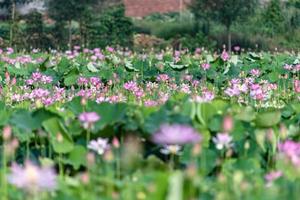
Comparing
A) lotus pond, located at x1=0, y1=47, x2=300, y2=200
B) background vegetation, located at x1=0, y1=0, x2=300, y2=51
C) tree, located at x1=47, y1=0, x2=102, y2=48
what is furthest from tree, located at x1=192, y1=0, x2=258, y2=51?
lotus pond, located at x1=0, y1=47, x2=300, y2=200

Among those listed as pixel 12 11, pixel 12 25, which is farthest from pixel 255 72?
pixel 12 11

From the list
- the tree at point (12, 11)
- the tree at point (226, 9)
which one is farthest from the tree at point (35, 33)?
the tree at point (226, 9)

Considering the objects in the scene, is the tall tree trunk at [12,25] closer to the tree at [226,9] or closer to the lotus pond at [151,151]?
the tree at [226,9]

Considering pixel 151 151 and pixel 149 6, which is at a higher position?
pixel 151 151

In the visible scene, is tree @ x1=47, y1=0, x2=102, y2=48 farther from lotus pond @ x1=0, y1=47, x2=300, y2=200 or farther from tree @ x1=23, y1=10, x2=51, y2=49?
lotus pond @ x1=0, y1=47, x2=300, y2=200

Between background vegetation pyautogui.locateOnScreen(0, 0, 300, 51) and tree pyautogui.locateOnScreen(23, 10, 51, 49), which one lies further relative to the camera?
background vegetation pyautogui.locateOnScreen(0, 0, 300, 51)

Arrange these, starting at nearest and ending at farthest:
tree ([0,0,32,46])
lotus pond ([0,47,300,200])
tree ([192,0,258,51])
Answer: lotus pond ([0,47,300,200]) → tree ([0,0,32,46]) → tree ([192,0,258,51])

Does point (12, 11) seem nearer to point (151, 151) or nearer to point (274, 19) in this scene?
point (274, 19)

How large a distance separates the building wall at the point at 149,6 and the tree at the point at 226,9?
13197mm

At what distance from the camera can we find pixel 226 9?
20.0m

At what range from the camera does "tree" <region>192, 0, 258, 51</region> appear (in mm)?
20031

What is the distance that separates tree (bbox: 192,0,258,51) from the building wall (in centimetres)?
1320

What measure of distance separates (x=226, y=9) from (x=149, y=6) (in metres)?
15.2

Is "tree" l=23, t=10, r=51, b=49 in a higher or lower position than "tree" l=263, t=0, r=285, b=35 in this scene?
higher
